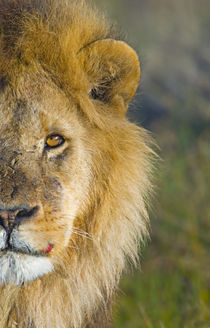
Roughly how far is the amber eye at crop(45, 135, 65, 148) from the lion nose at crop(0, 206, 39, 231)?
42 cm

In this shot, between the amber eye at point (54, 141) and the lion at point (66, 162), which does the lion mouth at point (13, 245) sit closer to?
the lion at point (66, 162)

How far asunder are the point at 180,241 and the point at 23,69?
2948 millimetres

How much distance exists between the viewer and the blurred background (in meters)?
4.72

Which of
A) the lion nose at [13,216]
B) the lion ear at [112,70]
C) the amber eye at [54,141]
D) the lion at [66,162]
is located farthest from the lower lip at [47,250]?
the lion ear at [112,70]

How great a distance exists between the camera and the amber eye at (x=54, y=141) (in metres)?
3.12

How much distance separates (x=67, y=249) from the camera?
3207mm

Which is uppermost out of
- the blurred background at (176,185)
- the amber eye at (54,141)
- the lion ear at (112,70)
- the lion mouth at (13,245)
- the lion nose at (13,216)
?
the lion ear at (112,70)

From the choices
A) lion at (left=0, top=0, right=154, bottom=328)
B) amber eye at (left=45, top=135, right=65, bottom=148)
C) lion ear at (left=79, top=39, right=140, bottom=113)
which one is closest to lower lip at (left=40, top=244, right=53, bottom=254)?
lion at (left=0, top=0, right=154, bottom=328)

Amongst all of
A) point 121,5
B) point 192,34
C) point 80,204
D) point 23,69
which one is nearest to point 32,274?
point 80,204

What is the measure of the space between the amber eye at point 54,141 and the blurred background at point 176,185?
2.84 feet

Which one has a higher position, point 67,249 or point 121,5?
point 67,249

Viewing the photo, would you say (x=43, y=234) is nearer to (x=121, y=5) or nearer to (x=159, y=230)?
(x=159, y=230)

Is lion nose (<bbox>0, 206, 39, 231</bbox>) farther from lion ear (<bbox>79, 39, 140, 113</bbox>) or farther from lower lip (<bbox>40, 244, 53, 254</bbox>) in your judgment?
lion ear (<bbox>79, 39, 140, 113</bbox>)

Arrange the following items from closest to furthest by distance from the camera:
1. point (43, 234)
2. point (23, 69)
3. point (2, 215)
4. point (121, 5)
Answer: point (2, 215) < point (43, 234) < point (23, 69) < point (121, 5)
